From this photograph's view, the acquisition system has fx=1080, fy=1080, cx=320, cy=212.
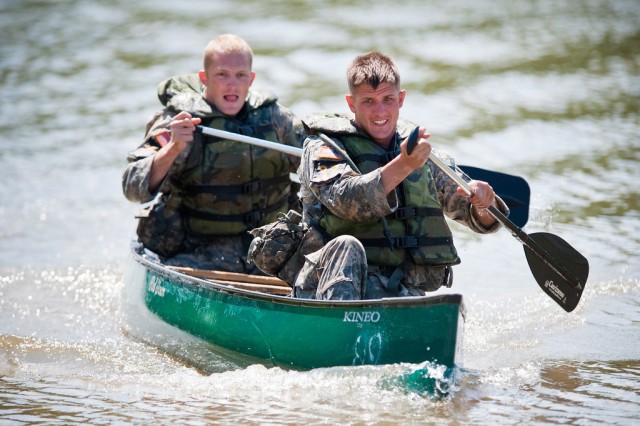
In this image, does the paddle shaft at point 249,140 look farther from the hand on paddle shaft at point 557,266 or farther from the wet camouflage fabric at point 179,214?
the hand on paddle shaft at point 557,266

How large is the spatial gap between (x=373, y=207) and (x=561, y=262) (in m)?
1.47

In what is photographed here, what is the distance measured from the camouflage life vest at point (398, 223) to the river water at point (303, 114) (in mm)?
692

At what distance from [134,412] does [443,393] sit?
63.7 inches

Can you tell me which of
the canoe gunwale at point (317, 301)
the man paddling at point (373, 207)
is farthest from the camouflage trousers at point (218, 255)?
the man paddling at point (373, 207)

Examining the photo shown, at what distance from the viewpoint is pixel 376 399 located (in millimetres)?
5617

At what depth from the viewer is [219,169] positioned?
7465 millimetres

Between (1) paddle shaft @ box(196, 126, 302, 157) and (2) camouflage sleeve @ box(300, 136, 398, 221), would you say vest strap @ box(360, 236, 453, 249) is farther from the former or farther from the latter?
(1) paddle shaft @ box(196, 126, 302, 157)

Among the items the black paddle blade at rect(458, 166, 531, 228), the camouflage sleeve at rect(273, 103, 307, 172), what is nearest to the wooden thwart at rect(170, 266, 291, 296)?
the camouflage sleeve at rect(273, 103, 307, 172)

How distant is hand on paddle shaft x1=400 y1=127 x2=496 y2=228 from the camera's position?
523 centimetres

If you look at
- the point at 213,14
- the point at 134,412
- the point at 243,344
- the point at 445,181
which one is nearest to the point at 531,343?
the point at 445,181

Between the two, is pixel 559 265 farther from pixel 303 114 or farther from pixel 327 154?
pixel 303 114

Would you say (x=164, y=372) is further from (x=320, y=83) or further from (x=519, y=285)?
(x=320, y=83)

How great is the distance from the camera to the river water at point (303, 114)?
5.79 m

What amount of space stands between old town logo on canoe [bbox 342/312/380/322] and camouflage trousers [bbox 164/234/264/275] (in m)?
2.21
